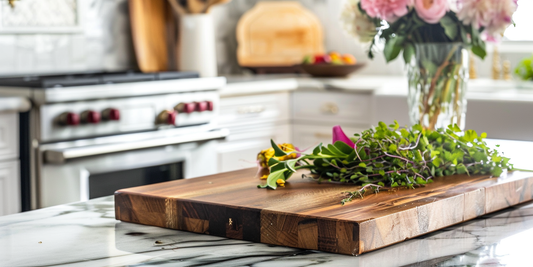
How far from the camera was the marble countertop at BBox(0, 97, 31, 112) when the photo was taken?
203 cm

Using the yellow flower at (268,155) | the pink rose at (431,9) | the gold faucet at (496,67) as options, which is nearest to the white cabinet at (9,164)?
the yellow flower at (268,155)

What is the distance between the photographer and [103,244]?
79 cm

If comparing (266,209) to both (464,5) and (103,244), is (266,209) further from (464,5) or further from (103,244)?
(464,5)

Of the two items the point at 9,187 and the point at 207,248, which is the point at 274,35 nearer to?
the point at 9,187

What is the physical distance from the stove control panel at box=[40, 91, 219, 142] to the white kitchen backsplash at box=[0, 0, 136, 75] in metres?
0.61

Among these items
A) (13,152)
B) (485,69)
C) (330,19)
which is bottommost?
(13,152)

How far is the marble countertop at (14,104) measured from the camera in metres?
2.03

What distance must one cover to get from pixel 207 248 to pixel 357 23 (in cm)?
76

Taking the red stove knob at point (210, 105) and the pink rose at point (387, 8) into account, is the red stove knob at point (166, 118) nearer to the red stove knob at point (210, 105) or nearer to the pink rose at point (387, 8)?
the red stove knob at point (210, 105)

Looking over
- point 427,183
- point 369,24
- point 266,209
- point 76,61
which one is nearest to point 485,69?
point 76,61

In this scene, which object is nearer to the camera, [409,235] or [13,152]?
[409,235]

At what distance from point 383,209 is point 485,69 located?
2.77 m

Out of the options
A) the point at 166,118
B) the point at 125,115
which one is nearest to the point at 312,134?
the point at 166,118

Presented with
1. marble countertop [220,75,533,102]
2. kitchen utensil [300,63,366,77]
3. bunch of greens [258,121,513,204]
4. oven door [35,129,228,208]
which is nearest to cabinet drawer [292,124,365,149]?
marble countertop [220,75,533,102]
